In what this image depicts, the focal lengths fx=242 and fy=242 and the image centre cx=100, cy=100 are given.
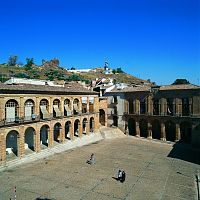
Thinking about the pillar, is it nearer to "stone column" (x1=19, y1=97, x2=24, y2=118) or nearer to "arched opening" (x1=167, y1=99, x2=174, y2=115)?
"stone column" (x1=19, y1=97, x2=24, y2=118)

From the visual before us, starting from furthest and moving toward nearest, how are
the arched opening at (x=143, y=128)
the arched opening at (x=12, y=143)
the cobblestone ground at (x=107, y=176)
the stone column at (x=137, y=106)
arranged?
the arched opening at (x=143, y=128) < the stone column at (x=137, y=106) < the arched opening at (x=12, y=143) < the cobblestone ground at (x=107, y=176)

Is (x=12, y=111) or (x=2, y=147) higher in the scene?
(x=12, y=111)

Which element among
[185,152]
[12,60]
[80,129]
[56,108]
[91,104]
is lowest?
[185,152]

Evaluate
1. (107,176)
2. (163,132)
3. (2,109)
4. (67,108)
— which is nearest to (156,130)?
(163,132)

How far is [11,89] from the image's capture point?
32.5 m

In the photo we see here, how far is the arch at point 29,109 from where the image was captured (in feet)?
117

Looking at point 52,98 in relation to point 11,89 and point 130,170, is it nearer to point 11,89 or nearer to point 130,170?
point 11,89

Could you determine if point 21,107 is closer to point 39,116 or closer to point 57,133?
point 39,116

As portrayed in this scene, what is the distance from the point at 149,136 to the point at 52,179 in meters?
28.2

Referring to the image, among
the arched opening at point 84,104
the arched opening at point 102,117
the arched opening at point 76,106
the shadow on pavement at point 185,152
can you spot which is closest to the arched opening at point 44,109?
the arched opening at point 76,106

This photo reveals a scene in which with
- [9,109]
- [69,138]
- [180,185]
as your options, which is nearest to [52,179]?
[9,109]

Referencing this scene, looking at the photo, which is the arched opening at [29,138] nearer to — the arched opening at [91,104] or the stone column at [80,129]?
the stone column at [80,129]

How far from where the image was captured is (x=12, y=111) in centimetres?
3359

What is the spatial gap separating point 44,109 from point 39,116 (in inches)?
72.4
